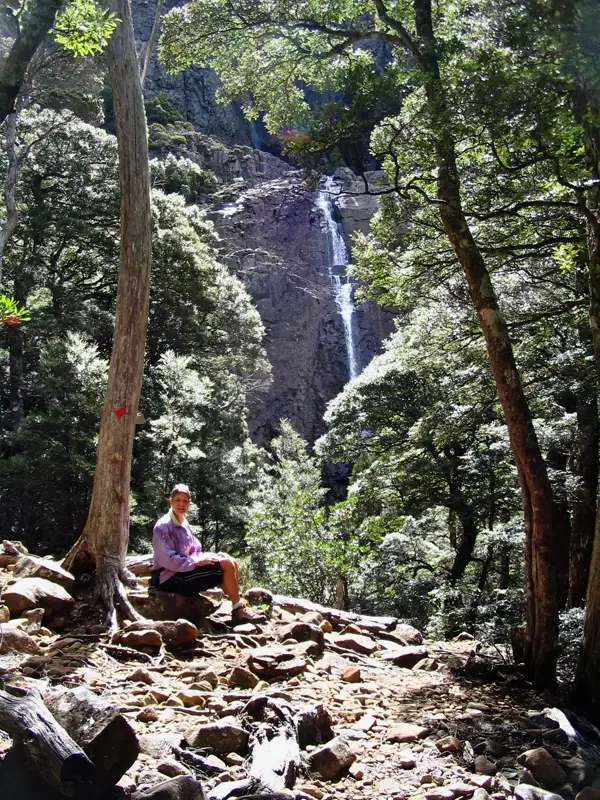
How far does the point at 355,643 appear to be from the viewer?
5.45 m

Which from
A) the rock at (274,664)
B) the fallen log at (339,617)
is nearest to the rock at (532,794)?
the rock at (274,664)

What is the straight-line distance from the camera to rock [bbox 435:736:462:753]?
3225 millimetres

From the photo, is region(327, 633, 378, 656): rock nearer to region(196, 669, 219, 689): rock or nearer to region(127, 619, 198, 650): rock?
region(127, 619, 198, 650): rock

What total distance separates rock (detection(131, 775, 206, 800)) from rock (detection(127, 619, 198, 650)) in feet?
7.99

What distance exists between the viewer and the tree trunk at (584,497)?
7137mm

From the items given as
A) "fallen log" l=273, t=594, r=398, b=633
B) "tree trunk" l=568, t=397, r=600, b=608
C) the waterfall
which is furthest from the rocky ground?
the waterfall

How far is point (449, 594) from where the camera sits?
884 centimetres

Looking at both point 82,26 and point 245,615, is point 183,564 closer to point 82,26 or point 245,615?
point 245,615

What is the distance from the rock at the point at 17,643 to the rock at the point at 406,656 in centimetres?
279

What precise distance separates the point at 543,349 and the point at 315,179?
397 cm

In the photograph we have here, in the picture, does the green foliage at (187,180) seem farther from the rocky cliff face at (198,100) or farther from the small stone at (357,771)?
the small stone at (357,771)

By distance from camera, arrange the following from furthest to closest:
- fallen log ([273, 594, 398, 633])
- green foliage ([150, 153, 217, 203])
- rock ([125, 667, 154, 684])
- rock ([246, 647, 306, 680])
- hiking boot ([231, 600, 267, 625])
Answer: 1. green foliage ([150, 153, 217, 203])
2. fallen log ([273, 594, 398, 633])
3. hiking boot ([231, 600, 267, 625])
4. rock ([246, 647, 306, 680])
5. rock ([125, 667, 154, 684])

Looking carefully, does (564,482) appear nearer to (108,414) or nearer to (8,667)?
(108,414)

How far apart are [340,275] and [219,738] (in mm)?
31927
